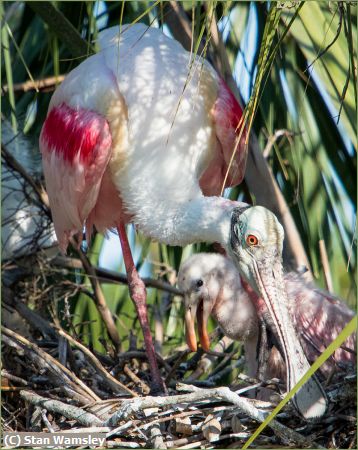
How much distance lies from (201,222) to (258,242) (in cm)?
39

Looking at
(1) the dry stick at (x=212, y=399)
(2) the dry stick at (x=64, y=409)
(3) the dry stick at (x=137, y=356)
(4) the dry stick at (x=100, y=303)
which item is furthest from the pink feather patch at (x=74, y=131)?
(1) the dry stick at (x=212, y=399)

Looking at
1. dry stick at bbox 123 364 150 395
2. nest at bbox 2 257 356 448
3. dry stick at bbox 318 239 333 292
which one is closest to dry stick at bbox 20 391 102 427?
nest at bbox 2 257 356 448

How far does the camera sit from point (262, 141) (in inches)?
221

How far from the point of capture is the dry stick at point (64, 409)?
3939mm

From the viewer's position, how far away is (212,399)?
388cm

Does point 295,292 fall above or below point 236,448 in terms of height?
above

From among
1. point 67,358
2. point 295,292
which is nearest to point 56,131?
point 67,358

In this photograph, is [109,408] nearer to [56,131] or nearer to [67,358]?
[67,358]

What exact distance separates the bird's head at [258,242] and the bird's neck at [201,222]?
122 mm

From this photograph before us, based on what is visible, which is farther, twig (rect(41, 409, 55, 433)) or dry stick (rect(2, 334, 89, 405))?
dry stick (rect(2, 334, 89, 405))

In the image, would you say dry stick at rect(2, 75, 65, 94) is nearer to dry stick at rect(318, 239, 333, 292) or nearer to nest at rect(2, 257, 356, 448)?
nest at rect(2, 257, 356, 448)

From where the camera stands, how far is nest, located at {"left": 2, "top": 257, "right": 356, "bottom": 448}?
374 centimetres

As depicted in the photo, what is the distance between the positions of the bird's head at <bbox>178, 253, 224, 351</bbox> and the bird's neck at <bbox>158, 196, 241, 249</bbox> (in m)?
0.14

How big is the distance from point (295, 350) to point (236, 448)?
64cm
